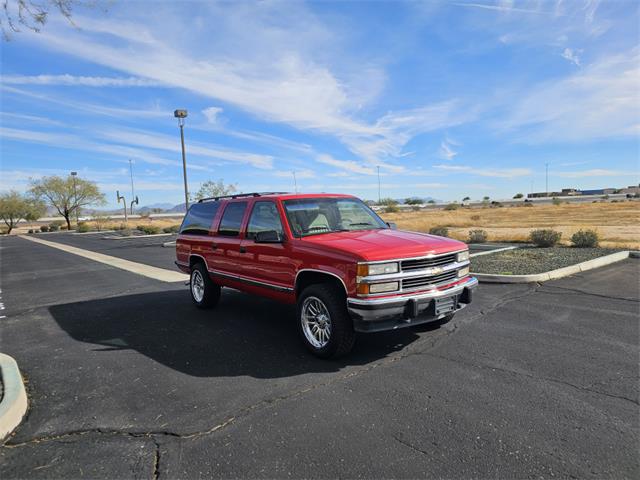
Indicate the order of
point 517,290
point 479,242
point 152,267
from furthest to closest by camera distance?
1. point 479,242
2. point 152,267
3. point 517,290

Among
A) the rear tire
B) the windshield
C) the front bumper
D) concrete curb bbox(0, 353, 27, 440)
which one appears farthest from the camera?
the rear tire

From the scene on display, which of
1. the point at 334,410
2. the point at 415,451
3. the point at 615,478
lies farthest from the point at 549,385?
the point at 334,410

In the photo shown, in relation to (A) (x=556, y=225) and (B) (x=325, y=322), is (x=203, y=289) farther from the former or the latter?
(A) (x=556, y=225)

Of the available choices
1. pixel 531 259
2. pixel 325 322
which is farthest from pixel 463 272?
pixel 531 259

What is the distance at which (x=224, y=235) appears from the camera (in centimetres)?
666

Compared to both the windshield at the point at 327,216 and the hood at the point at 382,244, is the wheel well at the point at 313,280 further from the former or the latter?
the windshield at the point at 327,216

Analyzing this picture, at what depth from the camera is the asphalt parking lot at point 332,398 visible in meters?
2.90

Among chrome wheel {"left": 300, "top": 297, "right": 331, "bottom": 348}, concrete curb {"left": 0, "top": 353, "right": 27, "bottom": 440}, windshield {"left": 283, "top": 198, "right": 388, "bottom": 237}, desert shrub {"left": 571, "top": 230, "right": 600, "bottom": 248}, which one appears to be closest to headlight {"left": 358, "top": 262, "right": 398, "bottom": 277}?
chrome wheel {"left": 300, "top": 297, "right": 331, "bottom": 348}

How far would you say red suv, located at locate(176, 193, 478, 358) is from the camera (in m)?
4.37

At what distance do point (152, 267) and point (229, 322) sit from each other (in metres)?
8.52

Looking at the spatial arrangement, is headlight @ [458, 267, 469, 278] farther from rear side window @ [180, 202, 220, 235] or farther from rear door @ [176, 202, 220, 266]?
rear side window @ [180, 202, 220, 235]

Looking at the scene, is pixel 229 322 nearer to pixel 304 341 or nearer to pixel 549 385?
pixel 304 341

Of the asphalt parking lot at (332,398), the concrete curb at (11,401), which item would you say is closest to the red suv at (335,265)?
the asphalt parking lot at (332,398)

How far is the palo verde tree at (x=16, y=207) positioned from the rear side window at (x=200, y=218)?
75.3 metres
